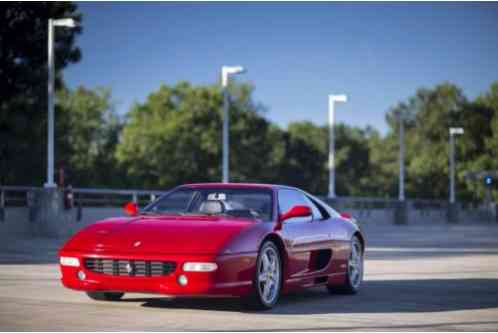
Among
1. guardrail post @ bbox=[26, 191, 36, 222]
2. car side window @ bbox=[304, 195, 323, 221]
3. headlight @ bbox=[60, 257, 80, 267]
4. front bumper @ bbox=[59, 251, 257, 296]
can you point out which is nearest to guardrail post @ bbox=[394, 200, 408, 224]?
guardrail post @ bbox=[26, 191, 36, 222]

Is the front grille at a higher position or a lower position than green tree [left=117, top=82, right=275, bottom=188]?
lower

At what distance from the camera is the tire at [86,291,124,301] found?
1012 cm

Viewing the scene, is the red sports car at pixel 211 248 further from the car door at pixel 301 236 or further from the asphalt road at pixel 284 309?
the asphalt road at pixel 284 309

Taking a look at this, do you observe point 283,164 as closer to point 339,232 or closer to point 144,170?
point 144,170

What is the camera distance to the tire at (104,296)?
1012 centimetres

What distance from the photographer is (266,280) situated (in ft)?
32.4

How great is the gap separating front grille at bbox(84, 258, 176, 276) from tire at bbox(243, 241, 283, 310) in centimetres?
90

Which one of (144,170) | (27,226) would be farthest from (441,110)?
(27,226)

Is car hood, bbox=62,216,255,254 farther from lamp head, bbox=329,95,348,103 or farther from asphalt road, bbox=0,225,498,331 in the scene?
lamp head, bbox=329,95,348,103

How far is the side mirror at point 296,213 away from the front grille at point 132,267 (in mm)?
1670

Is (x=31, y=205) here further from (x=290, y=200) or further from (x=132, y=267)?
(x=132, y=267)

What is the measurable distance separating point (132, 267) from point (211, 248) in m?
Result: 0.74

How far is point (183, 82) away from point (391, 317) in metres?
88.0

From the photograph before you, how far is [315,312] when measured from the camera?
9789 millimetres
